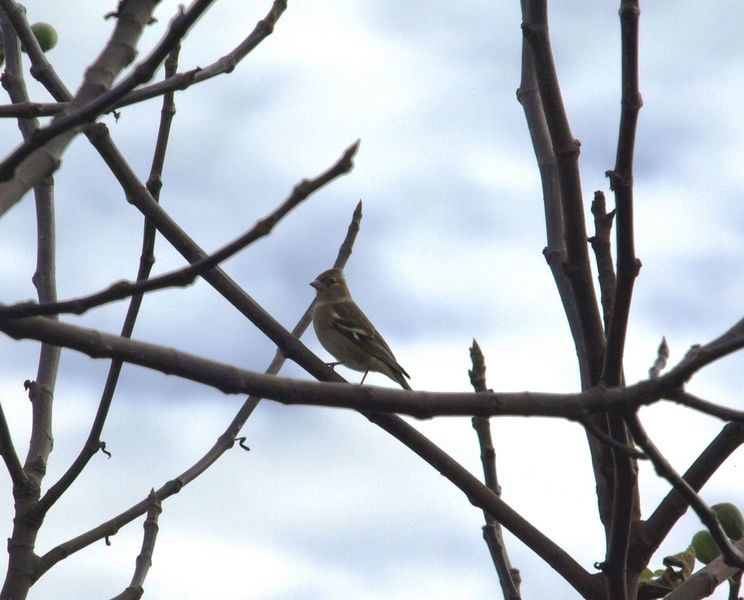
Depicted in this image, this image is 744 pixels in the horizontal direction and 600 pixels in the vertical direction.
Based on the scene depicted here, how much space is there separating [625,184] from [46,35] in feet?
10.2

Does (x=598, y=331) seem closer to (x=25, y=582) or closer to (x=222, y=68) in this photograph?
(x=222, y=68)

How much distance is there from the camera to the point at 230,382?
214 centimetres

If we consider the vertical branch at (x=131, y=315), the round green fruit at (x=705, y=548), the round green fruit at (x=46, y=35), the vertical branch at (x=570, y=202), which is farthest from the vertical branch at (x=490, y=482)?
the round green fruit at (x=46, y=35)

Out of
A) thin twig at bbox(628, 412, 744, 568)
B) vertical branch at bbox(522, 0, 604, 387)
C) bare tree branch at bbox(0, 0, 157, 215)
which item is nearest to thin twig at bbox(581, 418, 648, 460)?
thin twig at bbox(628, 412, 744, 568)

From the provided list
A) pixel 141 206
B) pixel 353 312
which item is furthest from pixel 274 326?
pixel 353 312

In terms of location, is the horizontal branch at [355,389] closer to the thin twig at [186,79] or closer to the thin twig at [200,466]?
the thin twig at [186,79]

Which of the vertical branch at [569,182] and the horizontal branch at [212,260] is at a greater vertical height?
the vertical branch at [569,182]

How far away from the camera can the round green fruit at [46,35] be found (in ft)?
15.6

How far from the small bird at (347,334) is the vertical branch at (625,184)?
6.30 meters

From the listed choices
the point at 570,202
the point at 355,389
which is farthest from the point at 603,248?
the point at 355,389

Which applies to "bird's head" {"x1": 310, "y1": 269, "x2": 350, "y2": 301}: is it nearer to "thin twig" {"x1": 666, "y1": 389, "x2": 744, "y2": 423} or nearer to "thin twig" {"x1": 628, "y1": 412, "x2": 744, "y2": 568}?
"thin twig" {"x1": 628, "y1": 412, "x2": 744, "y2": 568}

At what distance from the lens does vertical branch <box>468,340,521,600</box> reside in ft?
13.0

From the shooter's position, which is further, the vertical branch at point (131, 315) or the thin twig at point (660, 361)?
the vertical branch at point (131, 315)

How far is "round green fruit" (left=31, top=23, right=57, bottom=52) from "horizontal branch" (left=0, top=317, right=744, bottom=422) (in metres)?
3.04
